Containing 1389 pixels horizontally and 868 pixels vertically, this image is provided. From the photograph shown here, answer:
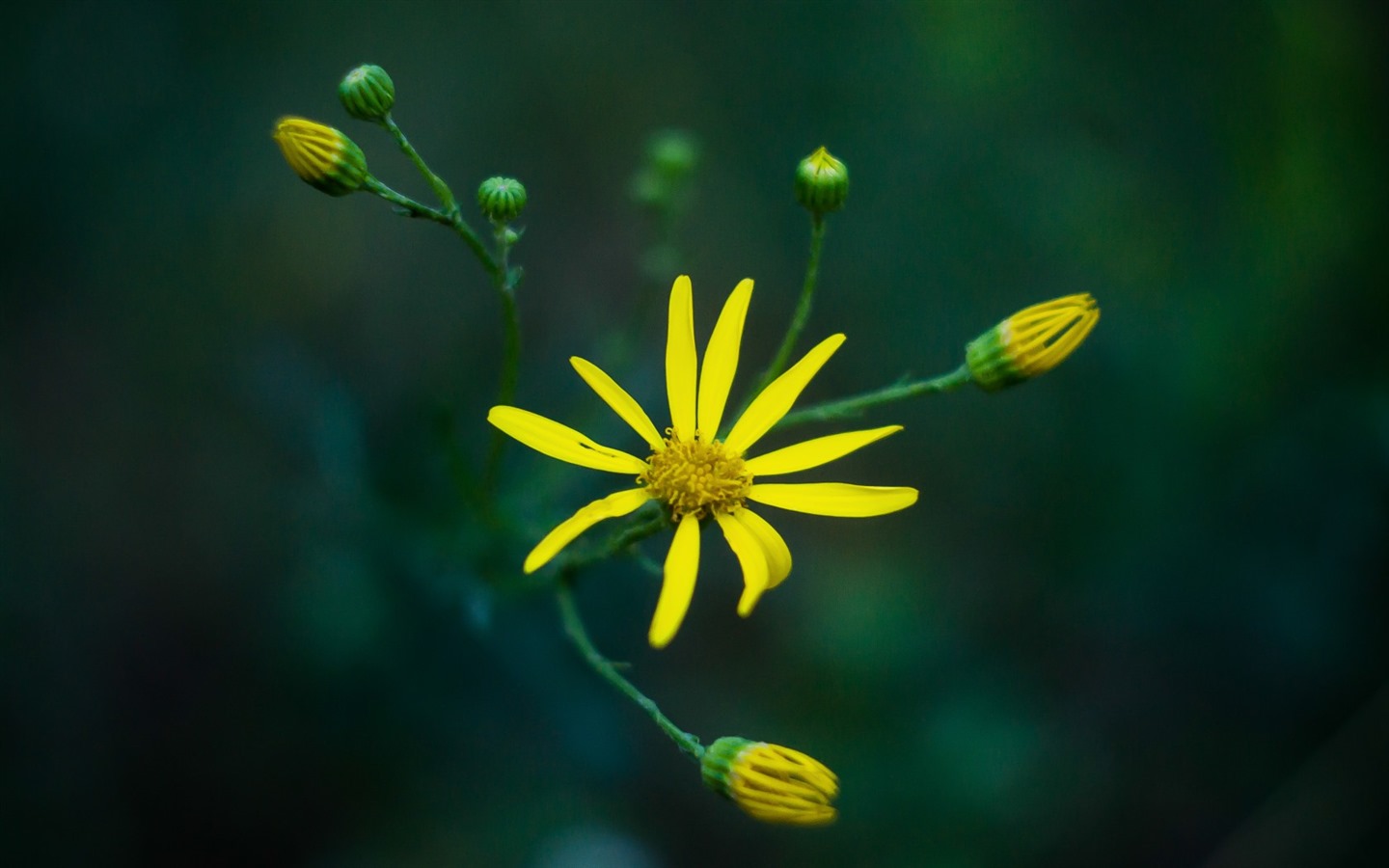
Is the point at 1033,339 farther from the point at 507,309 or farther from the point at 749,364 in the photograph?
the point at 749,364

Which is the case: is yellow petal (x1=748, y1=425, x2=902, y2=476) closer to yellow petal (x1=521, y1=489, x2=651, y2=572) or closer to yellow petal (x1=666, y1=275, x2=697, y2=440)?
yellow petal (x1=666, y1=275, x2=697, y2=440)

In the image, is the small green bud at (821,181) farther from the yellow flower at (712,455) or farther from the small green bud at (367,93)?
the small green bud at (367,93)

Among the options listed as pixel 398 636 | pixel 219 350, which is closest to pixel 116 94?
pixel 219 350

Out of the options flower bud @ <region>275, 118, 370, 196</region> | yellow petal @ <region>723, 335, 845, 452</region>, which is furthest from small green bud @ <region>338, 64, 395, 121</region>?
yellow petal @ <region>723, 335, 845, 452</region>

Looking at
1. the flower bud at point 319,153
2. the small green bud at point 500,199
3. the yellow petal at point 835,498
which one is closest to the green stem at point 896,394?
the yellow petal at point 835,498

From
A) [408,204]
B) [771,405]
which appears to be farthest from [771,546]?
[408,204]

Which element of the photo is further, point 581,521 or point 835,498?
point 835,498
